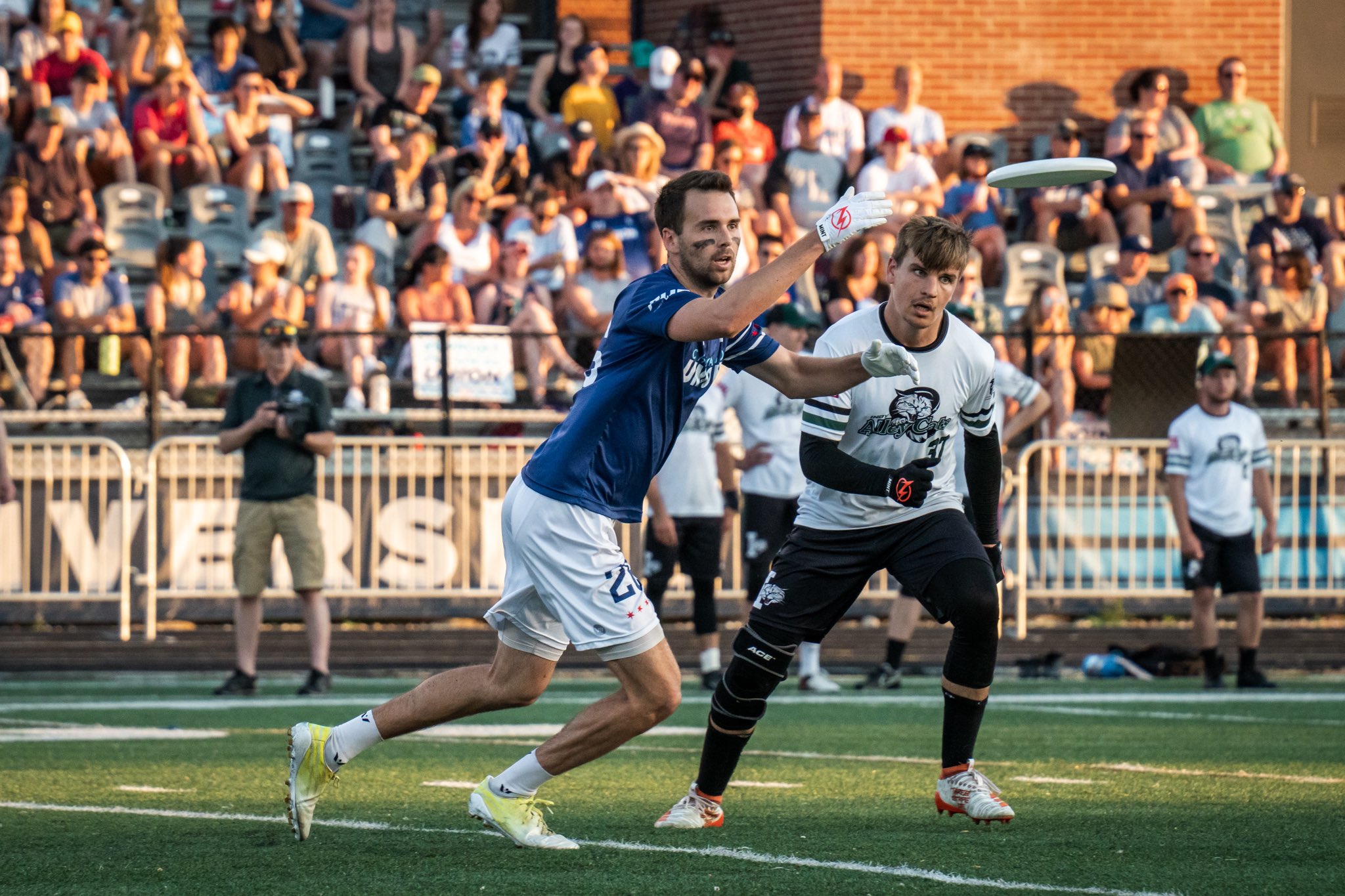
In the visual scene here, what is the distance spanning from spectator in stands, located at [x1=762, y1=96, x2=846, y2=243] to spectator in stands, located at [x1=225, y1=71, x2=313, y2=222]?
4.61 m

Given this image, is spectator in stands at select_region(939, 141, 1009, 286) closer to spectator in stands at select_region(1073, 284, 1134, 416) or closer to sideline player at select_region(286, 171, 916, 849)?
spectator in stands at select_region(1073, 284, 1134, 416)

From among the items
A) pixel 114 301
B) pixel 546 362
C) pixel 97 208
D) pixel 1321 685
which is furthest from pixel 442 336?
pixel 1321 685

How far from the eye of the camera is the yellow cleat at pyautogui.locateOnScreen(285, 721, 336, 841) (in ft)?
19.8

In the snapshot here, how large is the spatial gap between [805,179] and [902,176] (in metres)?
0.94

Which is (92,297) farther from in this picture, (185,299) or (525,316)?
(525,316)

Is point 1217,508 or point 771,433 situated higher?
point 771,433

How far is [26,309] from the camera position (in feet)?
51.2

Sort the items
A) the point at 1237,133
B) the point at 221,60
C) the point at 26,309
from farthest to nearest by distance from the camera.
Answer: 1. the point at 1237,133
2. the point at 221,60
3. the point at 26,309

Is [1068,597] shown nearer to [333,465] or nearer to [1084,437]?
[1084,437]

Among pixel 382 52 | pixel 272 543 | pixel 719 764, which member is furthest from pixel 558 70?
pixel 719 764

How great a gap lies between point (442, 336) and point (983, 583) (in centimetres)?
919

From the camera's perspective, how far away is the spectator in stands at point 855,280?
53.6 ft

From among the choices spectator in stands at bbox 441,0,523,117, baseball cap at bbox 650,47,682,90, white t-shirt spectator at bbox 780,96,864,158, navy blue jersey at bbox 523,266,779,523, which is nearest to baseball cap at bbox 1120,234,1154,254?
white t-shirt spectator at bbox 780,96,864,158

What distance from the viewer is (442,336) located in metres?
15.2
